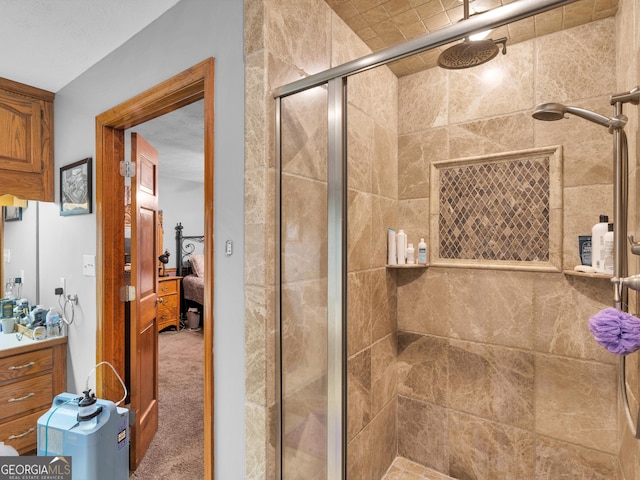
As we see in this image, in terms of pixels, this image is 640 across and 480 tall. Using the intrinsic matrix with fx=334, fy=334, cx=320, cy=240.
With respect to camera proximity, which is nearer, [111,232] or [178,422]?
[111,232]

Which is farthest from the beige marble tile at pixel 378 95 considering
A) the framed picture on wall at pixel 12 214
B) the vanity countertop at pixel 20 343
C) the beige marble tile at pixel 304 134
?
the framed picture on wall at pixel 12 214

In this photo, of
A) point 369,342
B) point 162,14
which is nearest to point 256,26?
point 162,14

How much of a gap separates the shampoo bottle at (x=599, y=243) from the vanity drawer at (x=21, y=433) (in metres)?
3.26

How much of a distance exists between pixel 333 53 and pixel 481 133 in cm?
96

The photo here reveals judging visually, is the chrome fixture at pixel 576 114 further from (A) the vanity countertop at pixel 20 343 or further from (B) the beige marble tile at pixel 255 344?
(A) the vanity countertop at pixel 20 343

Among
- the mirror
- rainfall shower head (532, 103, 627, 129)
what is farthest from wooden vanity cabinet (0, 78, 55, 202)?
rainfall shower head (532, 103, 627, 129)

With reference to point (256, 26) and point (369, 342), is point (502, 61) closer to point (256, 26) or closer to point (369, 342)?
point (256, 26)

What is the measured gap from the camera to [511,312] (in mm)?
1857

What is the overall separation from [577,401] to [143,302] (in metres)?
2.56

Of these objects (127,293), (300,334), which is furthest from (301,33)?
(127,293)

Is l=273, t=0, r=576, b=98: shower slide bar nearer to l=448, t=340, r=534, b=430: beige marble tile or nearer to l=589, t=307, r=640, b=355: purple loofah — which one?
l=589, t=307, r=640, b=355: purple loofah

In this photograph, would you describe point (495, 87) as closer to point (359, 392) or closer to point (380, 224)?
point (380, 224)

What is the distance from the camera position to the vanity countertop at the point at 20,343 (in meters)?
2.06

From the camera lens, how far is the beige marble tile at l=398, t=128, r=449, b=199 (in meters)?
2.08
